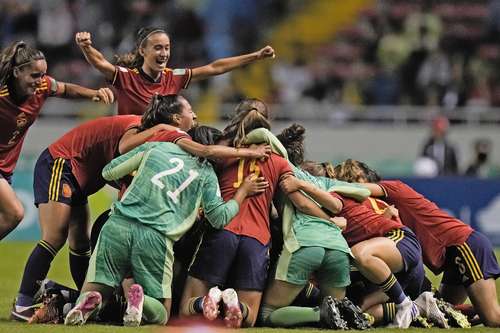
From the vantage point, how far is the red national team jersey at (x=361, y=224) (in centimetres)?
869

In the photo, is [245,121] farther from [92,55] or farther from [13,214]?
[13,214]

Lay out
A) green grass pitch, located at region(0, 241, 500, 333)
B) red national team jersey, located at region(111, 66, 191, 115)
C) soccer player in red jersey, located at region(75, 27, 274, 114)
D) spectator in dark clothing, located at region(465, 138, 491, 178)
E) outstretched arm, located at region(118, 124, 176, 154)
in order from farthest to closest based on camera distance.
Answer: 1. spectator in dark clothing, located at region(465, 138, 491, 178)
2. red national team jersey, located at region(111, 66, 191, 115)
3. soccer player in red jersey, located at region(75, 27, 274, 114)
4. outstretched arm, located at region(118, 124, 176, 154)
5. green grass pitch, located at region(0, 241, 500, 333)

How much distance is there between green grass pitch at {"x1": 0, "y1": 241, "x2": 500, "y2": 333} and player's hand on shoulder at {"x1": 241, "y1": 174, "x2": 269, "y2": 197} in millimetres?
987

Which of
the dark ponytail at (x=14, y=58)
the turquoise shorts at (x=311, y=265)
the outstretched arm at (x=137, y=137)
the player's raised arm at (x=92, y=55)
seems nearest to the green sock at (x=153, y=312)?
the turquoise shorts at (x=311, y=265)

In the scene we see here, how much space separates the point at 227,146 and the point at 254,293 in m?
1.07

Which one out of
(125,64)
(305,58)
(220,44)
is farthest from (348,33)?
(125,64)

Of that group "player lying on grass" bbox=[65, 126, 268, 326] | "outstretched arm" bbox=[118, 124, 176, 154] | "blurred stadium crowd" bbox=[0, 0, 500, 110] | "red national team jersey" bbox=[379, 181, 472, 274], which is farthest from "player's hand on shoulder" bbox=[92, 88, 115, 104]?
"blurred stadium crowd" bbox=[0, 0, 500, 110]

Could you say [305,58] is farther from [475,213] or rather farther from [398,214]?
[398,214]

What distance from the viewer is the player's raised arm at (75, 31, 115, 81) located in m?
9.48

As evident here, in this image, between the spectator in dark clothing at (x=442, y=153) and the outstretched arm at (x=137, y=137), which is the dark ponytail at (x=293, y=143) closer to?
the outstretched arm at (x=137, y=137)

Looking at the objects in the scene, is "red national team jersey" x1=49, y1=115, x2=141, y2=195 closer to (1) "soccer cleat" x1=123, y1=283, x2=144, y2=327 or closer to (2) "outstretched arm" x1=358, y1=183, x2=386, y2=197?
(1) "soccer cleat" x1=123, y1=283, x2=144, y2=327

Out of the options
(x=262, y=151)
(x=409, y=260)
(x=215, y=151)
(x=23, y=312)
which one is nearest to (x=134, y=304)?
(x=23, y=312)

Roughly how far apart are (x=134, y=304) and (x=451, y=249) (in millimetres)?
2460

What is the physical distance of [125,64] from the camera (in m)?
9.97
